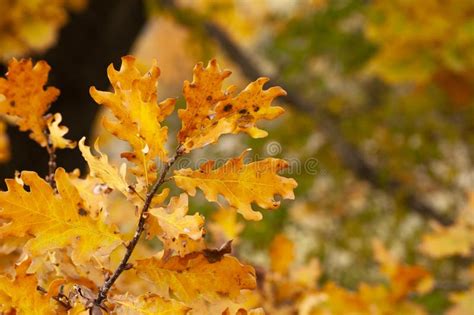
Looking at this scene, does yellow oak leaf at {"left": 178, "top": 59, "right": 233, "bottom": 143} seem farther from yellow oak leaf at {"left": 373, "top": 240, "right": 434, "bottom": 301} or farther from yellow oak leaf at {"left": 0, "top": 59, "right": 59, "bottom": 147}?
yellow oak leaf at {"left": 373, "top": 240, "right": 434, "bottom": 301}

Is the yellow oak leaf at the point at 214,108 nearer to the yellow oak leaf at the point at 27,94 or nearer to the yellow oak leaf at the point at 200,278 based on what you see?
the yellow oak leaf at the point at 200,278

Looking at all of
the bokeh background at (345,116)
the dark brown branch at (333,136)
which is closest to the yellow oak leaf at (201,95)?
the bokeh background at (345,116)

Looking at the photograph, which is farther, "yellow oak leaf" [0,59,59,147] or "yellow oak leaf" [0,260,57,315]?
"yellow oak leaf" [0,59,59,147]

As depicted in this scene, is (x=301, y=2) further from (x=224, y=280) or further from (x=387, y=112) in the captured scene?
(x=224, y=280)

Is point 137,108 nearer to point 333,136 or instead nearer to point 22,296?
point 22,296

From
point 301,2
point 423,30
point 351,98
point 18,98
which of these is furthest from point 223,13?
point 18,98

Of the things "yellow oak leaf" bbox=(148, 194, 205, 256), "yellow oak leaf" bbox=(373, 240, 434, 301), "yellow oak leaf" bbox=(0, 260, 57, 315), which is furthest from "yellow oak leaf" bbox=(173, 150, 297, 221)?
"yellow oak leaf" bbox=(373, 240, 434, 301)
